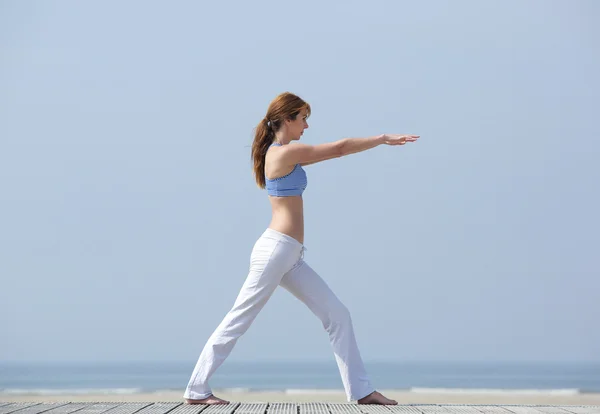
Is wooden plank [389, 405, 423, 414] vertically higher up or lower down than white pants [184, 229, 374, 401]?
lower down

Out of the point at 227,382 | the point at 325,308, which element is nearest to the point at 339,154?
A: the point at 325,308

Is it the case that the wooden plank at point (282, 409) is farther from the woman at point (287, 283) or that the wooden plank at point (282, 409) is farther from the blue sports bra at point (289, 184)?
the blue sports bra at point (289, 184)

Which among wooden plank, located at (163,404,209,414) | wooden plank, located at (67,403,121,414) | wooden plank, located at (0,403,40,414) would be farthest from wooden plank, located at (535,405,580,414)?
wooden plank, located at (0,403,40,414)

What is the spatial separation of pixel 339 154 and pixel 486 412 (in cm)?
154

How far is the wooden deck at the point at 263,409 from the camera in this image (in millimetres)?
4656

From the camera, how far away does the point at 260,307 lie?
17.6ft

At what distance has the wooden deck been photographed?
466 cm

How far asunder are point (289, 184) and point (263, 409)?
1.28 meters

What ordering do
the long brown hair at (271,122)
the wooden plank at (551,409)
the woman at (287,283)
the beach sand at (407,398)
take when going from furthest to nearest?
1. the beach sand at (407,398)
2. the long brown hair at (271,122)
3. the woman at (287,283)
4. the wooden plank at (551,409)

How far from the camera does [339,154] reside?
205 inches

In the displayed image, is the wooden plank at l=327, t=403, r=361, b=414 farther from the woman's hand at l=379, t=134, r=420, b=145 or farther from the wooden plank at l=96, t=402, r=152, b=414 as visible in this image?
the woman's hand at l=379, t=134, r=420, b=145

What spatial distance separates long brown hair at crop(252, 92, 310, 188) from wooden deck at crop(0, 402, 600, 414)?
1.37 m

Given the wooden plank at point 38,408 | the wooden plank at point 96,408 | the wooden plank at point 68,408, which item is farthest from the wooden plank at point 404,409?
the wooden plank at point 38,408

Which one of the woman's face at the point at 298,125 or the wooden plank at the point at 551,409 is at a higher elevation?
the woman's face at the point at 298,125
